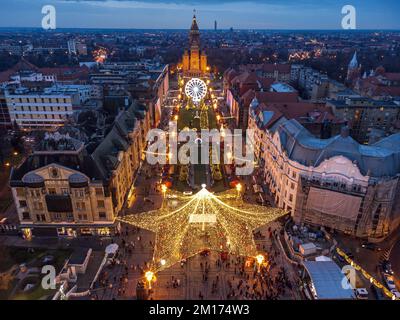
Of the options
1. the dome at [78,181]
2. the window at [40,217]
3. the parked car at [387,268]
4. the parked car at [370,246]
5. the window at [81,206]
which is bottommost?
the parked car at [370,246]

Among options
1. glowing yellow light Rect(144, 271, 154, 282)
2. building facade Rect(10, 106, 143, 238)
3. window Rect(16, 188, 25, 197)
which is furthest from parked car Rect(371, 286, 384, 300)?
window Rect(16, 188, 25, 197)

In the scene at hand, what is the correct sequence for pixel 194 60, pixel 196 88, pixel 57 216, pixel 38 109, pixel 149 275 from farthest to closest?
pixel 194 60 → pixel 196 88 → pixel 38 109 → pixel 57 216 → pixel 149 275

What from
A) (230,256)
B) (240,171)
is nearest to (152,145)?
(240,171)

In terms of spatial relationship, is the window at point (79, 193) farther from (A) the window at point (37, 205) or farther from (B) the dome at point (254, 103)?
(B) the dome at point (254, 103)

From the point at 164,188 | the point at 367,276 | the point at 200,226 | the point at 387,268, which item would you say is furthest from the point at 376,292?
the point at 164,188

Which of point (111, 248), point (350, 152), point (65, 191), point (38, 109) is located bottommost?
point (111, 248)

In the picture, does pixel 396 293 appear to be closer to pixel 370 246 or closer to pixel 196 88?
pixel 370 246

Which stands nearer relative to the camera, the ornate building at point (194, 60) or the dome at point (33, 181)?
the dome at point (33, 181)

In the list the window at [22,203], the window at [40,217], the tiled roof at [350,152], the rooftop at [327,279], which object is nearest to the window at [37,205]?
the window at [40,217]
